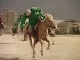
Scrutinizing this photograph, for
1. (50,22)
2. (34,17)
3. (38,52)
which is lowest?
(38,52)

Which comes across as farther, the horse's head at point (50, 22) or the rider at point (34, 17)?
the rider at point (34, 17)

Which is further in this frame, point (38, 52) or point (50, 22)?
point (38, 52)

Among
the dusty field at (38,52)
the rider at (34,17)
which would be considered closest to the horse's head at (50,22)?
the rider at (34,17)

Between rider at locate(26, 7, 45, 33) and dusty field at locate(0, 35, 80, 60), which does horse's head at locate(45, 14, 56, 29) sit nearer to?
rider at locate(26, 7, 45, 33)

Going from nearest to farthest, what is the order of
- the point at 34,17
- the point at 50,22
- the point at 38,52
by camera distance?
the point at 50,22
the point at 34,17
the point at 38,52

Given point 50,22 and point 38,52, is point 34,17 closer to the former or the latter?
point 50,22

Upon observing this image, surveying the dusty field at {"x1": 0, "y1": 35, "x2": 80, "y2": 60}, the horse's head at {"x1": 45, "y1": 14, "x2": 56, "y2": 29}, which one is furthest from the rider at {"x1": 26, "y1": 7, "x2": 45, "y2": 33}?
the dusty field at {"x1": 0, "y1": 35, "x2": 80, "y2": 60}

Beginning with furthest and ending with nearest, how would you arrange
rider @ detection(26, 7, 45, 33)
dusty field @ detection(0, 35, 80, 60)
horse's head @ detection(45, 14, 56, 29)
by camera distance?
rider @ detection(26, 7, 45, 33) < dusty field @ detection(0, 35, 80, 60) < horse's head @ detection(45, 14, 56, 29)

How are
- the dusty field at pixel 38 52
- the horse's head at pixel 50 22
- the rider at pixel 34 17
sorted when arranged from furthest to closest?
the rider at pixel 34 17
the dusty field at pixel 38 52
the horse's head at pixel 50 22

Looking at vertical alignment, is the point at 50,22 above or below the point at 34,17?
below

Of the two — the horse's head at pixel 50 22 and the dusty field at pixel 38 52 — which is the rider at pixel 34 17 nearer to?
the horse's head at pixel 50 22

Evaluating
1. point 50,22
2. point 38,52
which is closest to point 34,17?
point 50,22

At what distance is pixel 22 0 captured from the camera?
2745cm

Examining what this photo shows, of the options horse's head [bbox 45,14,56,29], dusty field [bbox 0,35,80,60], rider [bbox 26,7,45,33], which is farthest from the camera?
rider [bbox 26,7,45,33]
